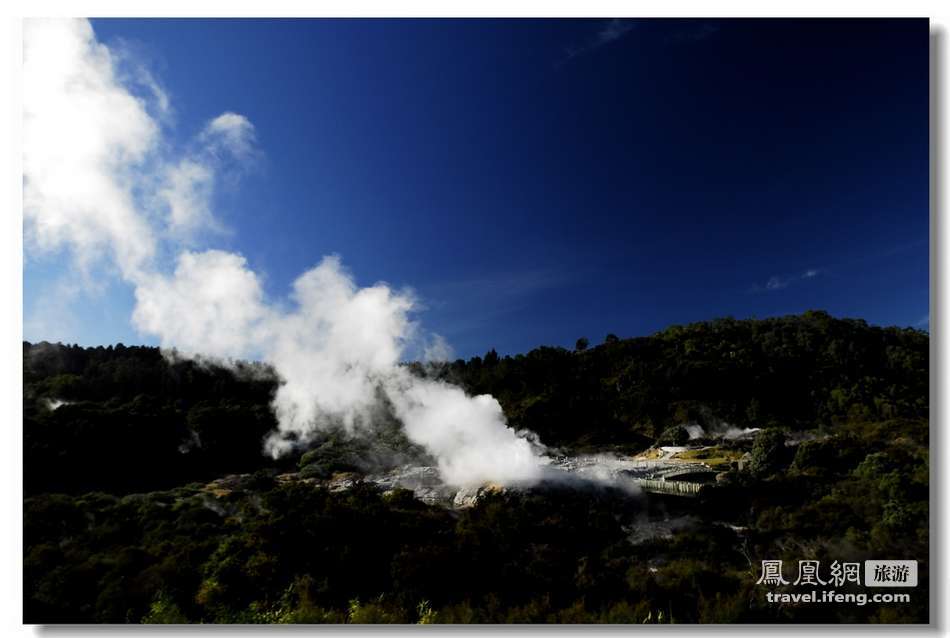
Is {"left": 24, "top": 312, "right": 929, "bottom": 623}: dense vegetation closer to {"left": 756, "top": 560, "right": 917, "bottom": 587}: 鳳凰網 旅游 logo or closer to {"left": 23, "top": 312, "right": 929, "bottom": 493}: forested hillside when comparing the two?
{"left": 23, "top": 312, "right": 929, "bottom": 493}: forested hillside

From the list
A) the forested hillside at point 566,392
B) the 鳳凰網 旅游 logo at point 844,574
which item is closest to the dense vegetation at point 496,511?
the forested hillside at point 566,392

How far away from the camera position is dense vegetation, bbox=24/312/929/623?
20.8 ft

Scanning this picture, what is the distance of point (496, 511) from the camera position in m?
8.28

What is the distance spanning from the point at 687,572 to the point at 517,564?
241 centimetres

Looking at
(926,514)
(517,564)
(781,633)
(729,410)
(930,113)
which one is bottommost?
(781,633)

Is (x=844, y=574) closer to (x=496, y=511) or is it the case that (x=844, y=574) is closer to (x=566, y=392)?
(x=496, y=511)

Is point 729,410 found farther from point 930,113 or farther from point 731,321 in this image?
point 930,113

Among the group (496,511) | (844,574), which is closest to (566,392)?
(496,511)

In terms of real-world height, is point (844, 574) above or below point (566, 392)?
below

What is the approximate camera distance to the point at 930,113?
6.56 m

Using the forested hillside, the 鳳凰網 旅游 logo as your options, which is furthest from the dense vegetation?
the 鳳凰網 旅游 logo

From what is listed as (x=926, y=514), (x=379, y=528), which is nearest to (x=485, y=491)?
(x=379, y=528)

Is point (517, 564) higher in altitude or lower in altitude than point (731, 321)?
lower

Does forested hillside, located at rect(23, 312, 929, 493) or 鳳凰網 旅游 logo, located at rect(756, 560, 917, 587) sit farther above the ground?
forested hillside, located at rect(23, 312, 929, 493)
